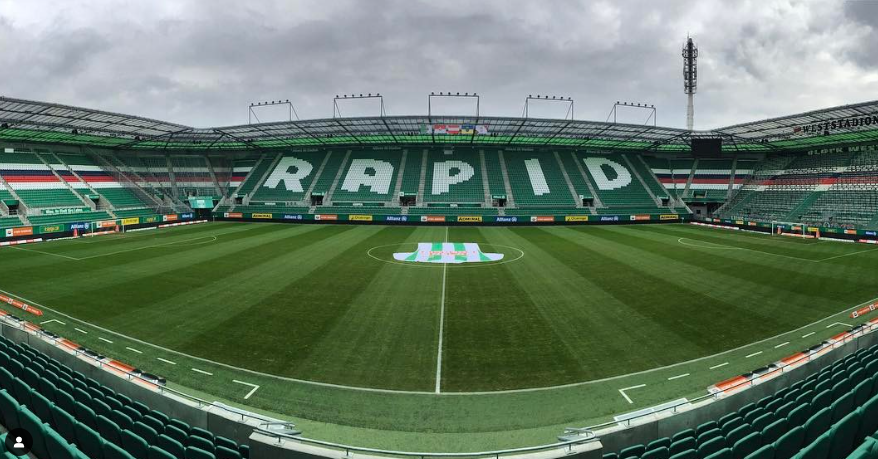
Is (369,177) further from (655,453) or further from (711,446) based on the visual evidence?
(711,446)

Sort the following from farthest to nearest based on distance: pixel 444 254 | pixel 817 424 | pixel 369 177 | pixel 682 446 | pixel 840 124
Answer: pixel 369 177 → pixel 840 124 → pixel 444 254 → pixel 682 446 → pixel 817 424

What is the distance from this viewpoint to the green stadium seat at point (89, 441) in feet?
19.0

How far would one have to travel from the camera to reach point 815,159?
189ft

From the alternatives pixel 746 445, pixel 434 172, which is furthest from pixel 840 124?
pixel 746 445

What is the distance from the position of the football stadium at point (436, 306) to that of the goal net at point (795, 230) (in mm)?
278

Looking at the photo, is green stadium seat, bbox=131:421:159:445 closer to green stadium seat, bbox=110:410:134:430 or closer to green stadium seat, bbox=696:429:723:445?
green stadium seat, bbox=110:410:134:430

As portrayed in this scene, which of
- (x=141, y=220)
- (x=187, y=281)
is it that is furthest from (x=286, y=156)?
(x=187, y=281)

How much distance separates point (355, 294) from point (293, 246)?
16.8 metres

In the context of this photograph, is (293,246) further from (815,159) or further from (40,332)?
(815,159)

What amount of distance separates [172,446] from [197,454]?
499 mm

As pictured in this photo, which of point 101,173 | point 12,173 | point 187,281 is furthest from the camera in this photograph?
point 101,173

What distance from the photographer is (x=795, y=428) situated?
573 centimetres

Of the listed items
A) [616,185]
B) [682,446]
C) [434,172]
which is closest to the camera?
[682,446]

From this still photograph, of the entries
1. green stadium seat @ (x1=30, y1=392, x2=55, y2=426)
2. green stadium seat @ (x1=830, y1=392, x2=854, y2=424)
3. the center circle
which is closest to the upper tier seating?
the center circle
